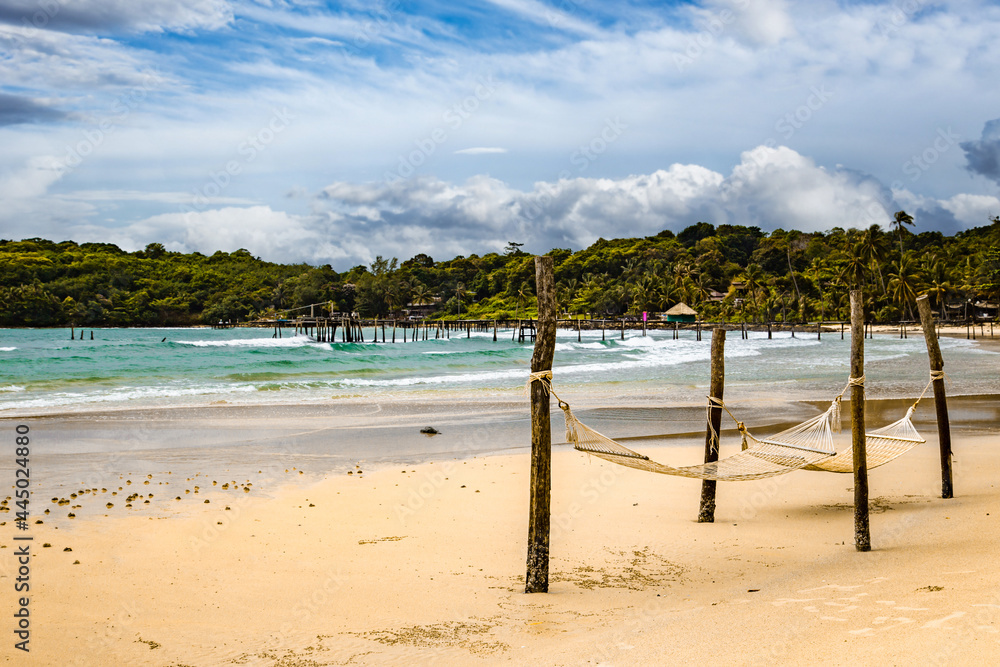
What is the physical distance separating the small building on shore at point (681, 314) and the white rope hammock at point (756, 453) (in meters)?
60.9

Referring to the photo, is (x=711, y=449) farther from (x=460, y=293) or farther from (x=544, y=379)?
(x=460, y=293)

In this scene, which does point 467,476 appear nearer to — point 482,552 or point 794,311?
point 482,552

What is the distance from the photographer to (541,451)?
4.53m

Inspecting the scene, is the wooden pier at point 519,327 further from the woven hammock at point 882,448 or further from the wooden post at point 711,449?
the wooden post at point 711,449

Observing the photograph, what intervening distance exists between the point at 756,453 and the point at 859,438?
2.77 ft

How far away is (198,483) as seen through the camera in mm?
7316

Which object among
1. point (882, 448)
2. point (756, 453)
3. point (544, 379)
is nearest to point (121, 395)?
point (544, 379)

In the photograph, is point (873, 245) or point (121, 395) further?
point (873, 245)

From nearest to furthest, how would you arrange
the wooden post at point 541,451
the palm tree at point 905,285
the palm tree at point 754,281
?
the wooden post at point 541,451
the palm tree at point 905,285
the palm tree at point 754,281

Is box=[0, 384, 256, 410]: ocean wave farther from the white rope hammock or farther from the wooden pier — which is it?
the wooden pier

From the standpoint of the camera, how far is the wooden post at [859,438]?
505 cm

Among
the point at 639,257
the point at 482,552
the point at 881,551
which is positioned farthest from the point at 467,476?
the point at 639,257

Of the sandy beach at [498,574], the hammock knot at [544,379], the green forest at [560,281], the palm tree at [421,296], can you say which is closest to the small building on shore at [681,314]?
the green forest at [560,281]

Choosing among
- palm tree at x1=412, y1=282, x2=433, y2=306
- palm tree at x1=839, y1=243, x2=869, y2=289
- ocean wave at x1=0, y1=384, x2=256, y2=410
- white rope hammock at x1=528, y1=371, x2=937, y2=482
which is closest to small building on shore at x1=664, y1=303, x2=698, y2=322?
palm tree at x1=839, y1=243, x2=869, y2=289
